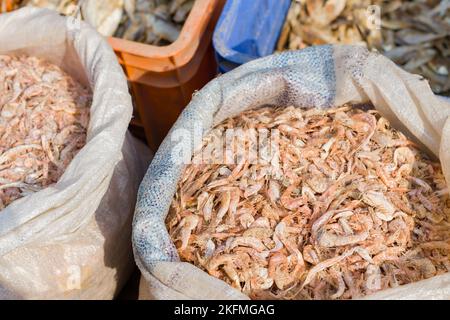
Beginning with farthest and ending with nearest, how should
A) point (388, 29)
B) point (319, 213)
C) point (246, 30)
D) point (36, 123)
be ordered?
point (388, 29) < point (246, 30) < point (36, 123) < point (319, 213)

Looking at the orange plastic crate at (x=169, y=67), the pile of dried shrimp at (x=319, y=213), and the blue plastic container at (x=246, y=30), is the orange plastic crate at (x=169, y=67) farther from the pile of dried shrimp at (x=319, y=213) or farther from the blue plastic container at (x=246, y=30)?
the pile of dried shrimp at (x=319, y=213)

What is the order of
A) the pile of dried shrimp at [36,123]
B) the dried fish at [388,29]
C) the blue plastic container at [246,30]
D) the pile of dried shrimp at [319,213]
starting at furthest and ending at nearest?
the dried fish at [388,29] < the blue plastic container at [246,30] < the pile of dried shrimp at [36,123] < the pile of dried shrimp at [319,213]

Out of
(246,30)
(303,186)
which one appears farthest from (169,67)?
(303,186)

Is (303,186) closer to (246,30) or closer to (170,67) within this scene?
(170,67)

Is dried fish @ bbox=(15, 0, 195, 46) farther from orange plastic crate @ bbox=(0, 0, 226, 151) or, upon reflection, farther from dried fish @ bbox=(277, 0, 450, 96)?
dried fish @ bbox=(277, 0, 450, 96)

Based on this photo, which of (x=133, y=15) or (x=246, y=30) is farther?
(x=133, y=15)

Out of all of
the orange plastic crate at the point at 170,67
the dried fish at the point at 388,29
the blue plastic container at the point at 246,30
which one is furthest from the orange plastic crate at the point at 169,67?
the dried fish at the point at 388,29
